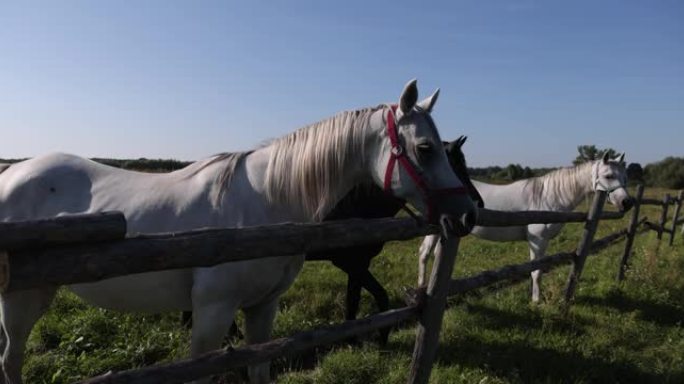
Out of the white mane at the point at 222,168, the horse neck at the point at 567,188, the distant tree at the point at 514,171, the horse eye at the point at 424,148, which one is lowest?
the distant tree at the point at 514,171

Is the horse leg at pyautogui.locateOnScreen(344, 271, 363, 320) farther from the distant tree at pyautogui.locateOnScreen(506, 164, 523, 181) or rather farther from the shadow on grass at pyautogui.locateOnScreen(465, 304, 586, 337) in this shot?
the distant tree at pyautogui.locateOnScreen(506, 164, 523, 181)

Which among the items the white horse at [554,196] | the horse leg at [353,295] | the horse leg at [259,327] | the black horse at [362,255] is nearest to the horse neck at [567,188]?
the white horse at [554,196]

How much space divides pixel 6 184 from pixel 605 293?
6729 millimetres

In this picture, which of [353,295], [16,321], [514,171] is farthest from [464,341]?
[514,171]

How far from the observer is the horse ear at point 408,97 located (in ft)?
8.01

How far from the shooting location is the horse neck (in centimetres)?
706

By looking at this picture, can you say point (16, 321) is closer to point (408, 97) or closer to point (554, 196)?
point (408, 97)

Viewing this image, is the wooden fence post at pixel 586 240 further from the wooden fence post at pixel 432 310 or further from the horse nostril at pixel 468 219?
the horse nostril at pixel 468 219

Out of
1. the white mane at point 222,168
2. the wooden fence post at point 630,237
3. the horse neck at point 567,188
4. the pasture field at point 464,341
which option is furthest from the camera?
the wooden fence post at point 630,237

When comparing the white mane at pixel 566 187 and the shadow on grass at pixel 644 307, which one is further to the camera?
the white mane at pixel 566 187

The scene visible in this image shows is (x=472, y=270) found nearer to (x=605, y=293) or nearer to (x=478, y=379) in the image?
(x=605, y=293)

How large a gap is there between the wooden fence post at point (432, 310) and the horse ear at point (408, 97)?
861 mm

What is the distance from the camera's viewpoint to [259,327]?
3.01 metres

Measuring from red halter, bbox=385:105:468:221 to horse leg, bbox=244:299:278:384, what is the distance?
1.17m
